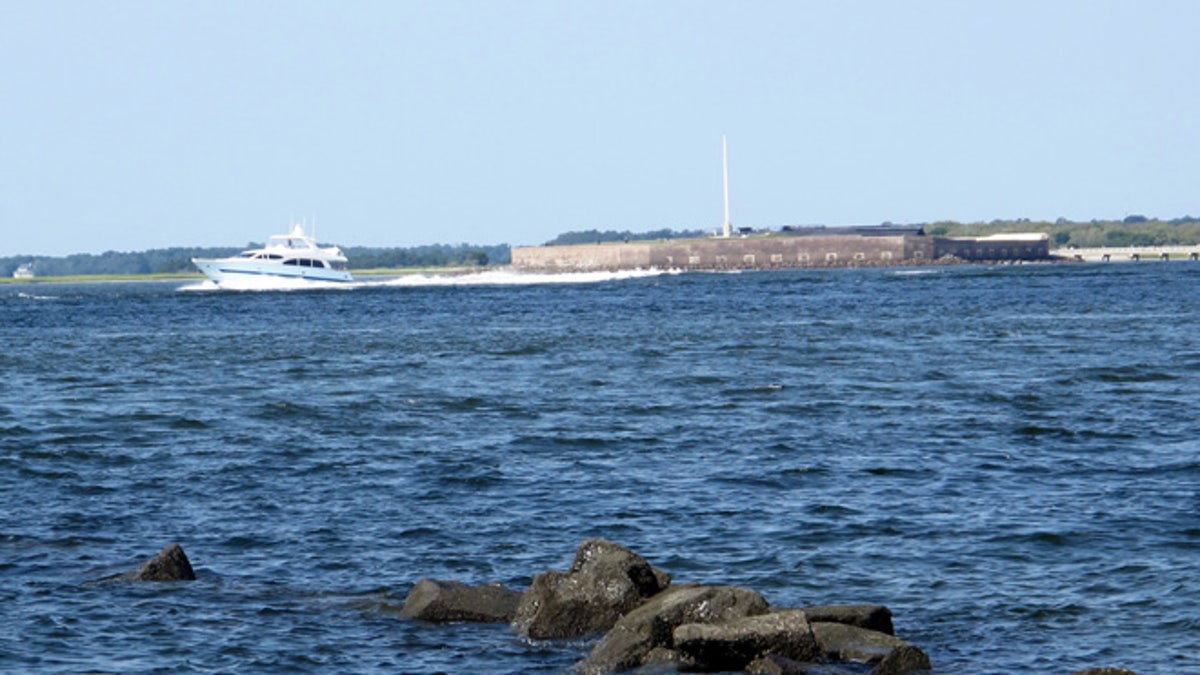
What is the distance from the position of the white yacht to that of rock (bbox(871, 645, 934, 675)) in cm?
12506

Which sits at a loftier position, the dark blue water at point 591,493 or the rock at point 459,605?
the rock at point 459,605

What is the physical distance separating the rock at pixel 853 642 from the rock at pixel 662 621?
23.0 inches

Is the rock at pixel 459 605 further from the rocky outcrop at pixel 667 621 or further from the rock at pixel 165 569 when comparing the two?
the rock at pixel 165 569

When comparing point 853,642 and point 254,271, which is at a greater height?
point 853,642

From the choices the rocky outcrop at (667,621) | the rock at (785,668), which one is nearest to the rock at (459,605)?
the rocky outcrop at (667,621)

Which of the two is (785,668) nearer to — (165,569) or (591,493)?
(165,569)

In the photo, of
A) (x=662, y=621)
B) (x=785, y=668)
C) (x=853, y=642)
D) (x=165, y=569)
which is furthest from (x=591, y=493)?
(x=785, y=668)

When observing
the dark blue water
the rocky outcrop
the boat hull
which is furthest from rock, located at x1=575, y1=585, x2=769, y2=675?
the boat hull

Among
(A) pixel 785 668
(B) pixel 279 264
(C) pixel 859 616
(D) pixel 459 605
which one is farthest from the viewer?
(B) pixel 279 264

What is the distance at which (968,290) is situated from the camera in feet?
348

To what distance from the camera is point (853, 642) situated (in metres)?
14.8

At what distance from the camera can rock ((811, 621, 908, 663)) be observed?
47.8 feet

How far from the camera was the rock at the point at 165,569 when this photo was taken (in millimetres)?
18359

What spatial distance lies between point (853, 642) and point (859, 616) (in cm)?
43
